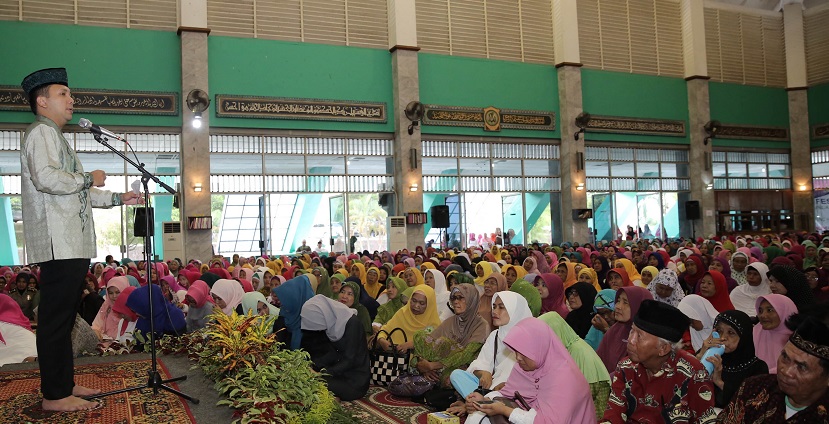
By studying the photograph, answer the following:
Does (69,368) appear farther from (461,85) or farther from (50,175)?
(461,85)

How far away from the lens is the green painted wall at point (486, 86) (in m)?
15.2

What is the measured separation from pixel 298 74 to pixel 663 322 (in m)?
12.5

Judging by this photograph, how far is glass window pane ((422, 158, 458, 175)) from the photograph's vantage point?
15.4 m

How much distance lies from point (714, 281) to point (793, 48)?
58.0 ft

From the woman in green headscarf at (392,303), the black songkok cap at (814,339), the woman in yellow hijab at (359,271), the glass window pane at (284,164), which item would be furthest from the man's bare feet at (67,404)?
the glass window pane at (284,164)

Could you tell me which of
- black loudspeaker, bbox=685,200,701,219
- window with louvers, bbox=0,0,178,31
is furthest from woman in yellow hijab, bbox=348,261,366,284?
black loudspeaker, bbox=685,200,701,219

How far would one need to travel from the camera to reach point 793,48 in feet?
64.1

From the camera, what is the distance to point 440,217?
14.5m

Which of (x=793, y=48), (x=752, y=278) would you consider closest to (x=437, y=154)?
(x=752, y=278)

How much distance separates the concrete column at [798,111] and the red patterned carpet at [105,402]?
811 inches

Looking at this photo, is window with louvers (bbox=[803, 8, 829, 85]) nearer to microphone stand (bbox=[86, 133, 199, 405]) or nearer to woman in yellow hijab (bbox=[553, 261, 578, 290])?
woman in yellow hijab (bbox=[553, 261, 578, 290])

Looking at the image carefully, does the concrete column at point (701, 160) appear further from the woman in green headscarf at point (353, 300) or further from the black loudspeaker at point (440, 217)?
the woman in green headscarf at point (353, 300)

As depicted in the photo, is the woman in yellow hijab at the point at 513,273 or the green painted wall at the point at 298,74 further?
the green painted wall at the point at 298,74

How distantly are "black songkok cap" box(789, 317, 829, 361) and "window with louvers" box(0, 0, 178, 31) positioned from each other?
44.2 feet
